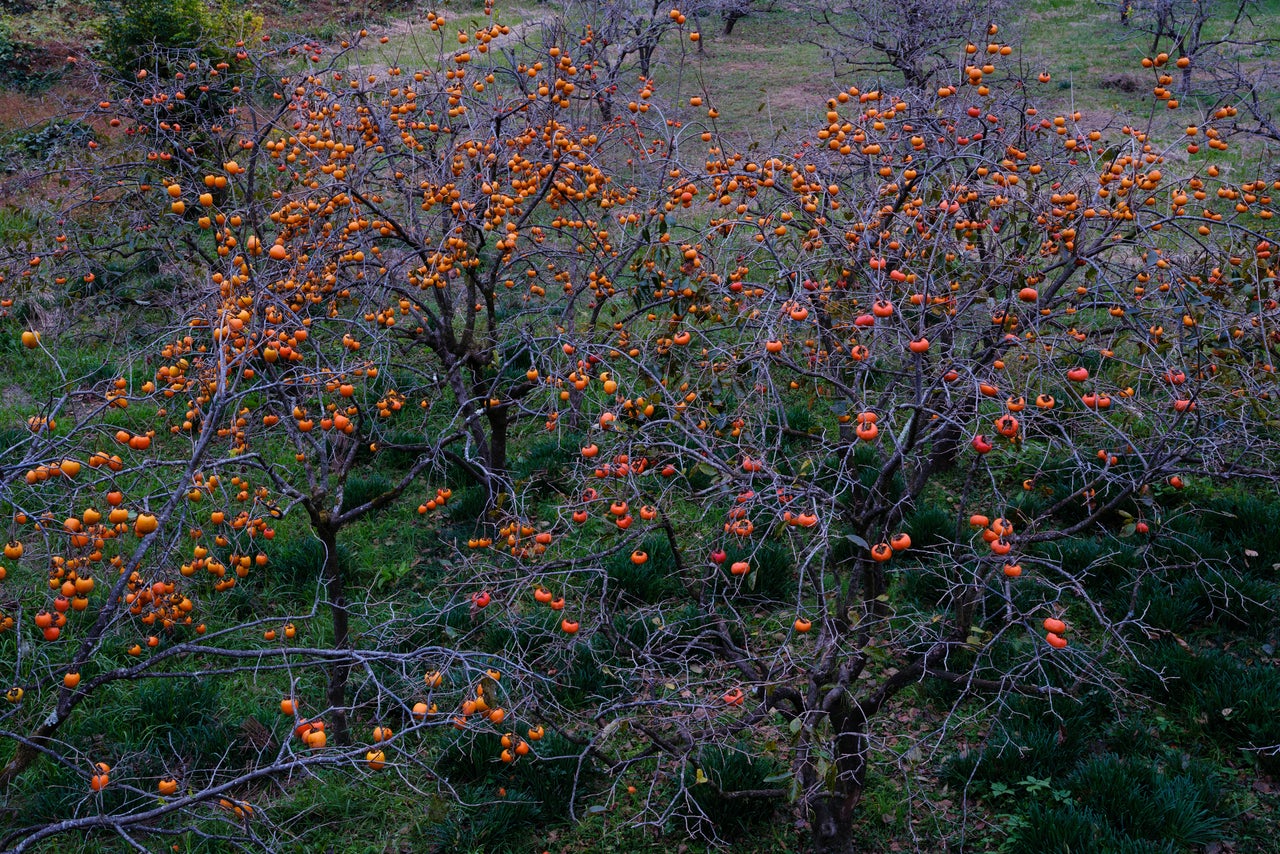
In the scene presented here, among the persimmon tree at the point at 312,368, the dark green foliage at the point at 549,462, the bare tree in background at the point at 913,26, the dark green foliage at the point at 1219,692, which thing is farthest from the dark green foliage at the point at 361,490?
the bare tree in background at the point at 913,26

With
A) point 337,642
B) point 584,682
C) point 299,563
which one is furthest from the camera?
point 299,563

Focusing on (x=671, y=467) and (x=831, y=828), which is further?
(x=831, y=828)

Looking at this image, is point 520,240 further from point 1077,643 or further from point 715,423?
point 1077,643

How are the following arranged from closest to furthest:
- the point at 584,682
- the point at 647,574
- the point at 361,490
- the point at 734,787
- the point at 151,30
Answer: the point at 734,787 → the point at 584,682 → the point at 647,574 → the point at 361,490 → the point at 151,30

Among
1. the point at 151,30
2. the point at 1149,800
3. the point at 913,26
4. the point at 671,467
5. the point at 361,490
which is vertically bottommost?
the point at 1149,800

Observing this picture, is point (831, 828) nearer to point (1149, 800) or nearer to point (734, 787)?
point (734, 787)

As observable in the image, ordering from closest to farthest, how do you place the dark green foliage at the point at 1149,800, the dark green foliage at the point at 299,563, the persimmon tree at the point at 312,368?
1. the dark green foliage at the point at 1149,800
2. the persimmon tree at the point at 312,368
3. the dark green foliage at the point at 299,563

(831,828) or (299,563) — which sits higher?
(299,563)

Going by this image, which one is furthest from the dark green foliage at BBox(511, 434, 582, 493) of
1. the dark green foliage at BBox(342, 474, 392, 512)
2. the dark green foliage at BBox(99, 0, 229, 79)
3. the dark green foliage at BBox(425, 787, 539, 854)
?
the dark green foliage at BBox(99, 0, 229, 79)

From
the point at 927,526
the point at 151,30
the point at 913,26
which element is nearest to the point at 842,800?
the point at 927,526

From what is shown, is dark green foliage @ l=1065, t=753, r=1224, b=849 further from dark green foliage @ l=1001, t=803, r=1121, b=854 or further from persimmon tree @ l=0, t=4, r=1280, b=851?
persimmon tree @ l=0, t=4, r=1280, b=851

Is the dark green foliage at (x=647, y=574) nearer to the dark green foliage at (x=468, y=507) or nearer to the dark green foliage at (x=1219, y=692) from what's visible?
the dark green foliage at (x=468, y=507)

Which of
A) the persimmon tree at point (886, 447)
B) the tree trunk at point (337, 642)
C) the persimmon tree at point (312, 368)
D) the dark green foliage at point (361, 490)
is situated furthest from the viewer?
the dark green foliage at point (361, 490)

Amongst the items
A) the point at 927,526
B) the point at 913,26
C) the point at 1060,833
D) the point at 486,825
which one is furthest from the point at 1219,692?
the point at 913,26
